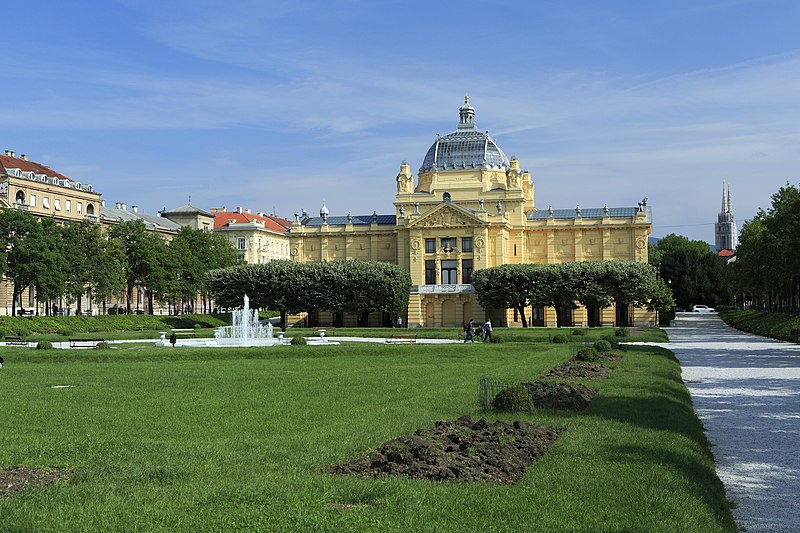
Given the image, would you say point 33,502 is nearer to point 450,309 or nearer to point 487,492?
point 487,492

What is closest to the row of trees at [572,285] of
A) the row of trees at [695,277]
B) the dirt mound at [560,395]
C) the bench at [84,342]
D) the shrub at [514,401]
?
the bench at [84,342]

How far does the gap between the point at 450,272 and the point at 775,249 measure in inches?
1444

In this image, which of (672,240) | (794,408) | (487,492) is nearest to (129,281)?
(794,408)

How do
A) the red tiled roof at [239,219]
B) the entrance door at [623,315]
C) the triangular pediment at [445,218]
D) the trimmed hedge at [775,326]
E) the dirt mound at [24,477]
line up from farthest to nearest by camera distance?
the red tiled roof at [239,219]
the triangular pediment at [445,218]
the entrance door at [623,315]
the trimmed hedge at [775,326]
the dirt mound at [24,477]

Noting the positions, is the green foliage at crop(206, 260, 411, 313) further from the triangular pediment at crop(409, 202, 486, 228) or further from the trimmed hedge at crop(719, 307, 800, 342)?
the trimmed hedge at crop(719, 307, 800, 342)

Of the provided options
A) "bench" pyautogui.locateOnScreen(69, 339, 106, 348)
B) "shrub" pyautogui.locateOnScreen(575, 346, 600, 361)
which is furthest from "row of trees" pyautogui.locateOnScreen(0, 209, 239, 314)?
"shrub" pyautogui.locateOnScreen(575, 346, 600, 361)

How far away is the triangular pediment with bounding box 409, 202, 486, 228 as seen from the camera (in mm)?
96250

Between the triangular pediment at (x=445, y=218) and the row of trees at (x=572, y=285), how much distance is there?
378 inches

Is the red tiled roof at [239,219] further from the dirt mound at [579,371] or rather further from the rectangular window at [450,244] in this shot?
the dirt mound at [579,371]

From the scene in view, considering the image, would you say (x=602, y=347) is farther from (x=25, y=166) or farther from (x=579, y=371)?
(x=25, y=166)

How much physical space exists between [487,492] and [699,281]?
14200 centimetres

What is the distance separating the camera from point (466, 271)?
321ft

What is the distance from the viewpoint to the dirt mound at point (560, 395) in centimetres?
2209

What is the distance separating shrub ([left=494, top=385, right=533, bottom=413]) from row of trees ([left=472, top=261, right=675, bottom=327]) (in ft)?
218
